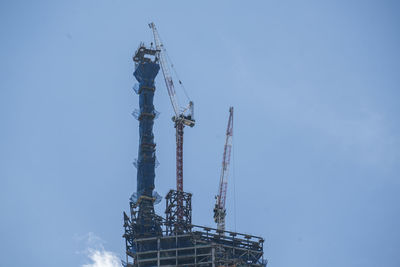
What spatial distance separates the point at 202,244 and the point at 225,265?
8.75m

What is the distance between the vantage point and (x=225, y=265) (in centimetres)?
19488

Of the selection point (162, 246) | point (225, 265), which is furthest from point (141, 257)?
point (225, 265)

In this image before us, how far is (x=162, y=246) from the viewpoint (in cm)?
19962

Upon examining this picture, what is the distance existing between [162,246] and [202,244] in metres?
10.5

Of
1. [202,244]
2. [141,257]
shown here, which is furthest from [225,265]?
[141,257]

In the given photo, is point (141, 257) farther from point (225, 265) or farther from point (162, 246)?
point (225, 265)

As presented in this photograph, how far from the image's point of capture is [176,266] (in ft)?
642

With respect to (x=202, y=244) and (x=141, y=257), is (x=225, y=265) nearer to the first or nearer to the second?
(x=202, y=244)

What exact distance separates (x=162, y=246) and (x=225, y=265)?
17478mm

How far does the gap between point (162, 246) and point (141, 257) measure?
20.2ft

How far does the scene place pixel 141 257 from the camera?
198 m

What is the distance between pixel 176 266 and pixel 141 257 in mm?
9682

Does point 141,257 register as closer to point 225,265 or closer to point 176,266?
point 176,266
